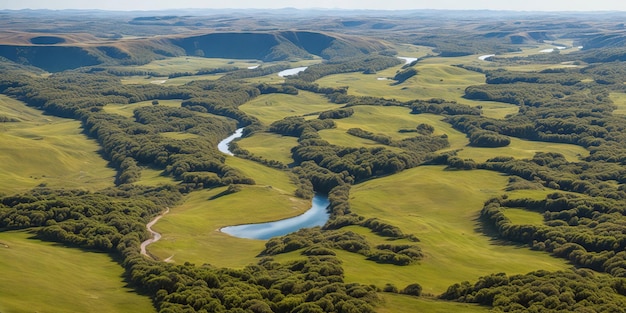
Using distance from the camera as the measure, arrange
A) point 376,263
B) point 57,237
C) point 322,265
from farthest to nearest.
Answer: point 57,237 → point 376,263 → point 322,265

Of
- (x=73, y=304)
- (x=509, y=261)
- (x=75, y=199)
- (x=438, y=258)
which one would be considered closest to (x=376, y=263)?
(x=438, y=258)

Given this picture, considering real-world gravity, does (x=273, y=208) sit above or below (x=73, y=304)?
below

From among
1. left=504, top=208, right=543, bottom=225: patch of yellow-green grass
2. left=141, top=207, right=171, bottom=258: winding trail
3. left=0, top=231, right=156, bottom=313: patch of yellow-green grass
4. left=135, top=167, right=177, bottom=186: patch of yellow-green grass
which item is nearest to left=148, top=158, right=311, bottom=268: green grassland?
left=141, top=207, right=171, bottom=258: winding trail

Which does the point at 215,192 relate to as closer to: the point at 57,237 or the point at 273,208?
the point at 273,208

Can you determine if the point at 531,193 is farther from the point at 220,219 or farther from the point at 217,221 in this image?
the point at 217,221

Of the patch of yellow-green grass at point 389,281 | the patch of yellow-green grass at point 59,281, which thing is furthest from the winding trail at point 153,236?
the patch of yellow-green grass at point 389,281

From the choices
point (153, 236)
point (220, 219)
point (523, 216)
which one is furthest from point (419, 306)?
point (220, 219)

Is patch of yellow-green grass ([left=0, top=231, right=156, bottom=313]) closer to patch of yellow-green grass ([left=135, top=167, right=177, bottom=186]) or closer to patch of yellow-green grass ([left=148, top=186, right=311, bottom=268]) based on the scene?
patch of yellow-green grass ([left=148, top=186, right=311, bottom=268])

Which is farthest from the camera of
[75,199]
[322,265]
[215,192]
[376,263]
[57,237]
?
[215,192]
